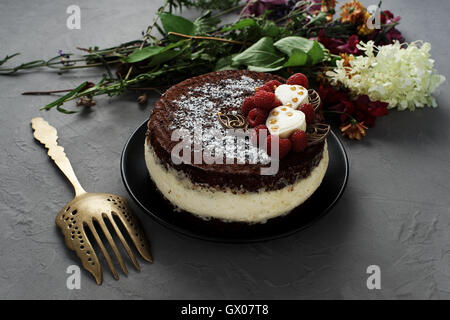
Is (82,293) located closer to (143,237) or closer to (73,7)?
(143,237)

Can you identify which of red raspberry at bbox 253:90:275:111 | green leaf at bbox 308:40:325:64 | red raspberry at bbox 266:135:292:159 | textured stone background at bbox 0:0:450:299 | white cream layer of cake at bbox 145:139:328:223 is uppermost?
green leaf at bbox 308:40:325:64

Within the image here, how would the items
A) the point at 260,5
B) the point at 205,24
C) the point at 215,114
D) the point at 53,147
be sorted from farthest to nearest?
the point at 260,5, the point at 205,24, the point at 53,147, the point at 215,114

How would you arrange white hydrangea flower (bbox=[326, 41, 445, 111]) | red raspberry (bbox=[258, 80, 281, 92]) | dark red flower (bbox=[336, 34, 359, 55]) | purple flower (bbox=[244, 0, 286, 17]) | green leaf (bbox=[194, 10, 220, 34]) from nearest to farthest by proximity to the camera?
red raspberry (bbox=[258, 80, 281, 92])
white hydrangea flower (bbox=[326, 41, 445, 111])
dark red flower (bbox=[336, 34, 359, 55])
green leaf (bbox=[194, 10, 220, 34])
purple flower (bbox=[244, 0, 286, 17])

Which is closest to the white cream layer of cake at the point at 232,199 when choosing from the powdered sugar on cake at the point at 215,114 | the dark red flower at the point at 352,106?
the powdered sugar on cake at the point at 215,114

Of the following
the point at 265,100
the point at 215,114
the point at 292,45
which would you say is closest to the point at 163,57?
the point at 292,45

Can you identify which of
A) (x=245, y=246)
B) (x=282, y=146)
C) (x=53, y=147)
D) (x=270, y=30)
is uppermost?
(x=270, y=30)

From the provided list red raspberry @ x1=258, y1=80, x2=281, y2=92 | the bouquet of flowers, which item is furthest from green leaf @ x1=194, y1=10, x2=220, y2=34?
red raspberry @ x1=258, y1=80, x2=281, y2=92

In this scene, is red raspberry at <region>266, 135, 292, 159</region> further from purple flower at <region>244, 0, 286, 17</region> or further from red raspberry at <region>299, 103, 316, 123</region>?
purple flower at <region>244, 0, 286, 17</region>

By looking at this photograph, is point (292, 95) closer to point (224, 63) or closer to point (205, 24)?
point (224, 63)
